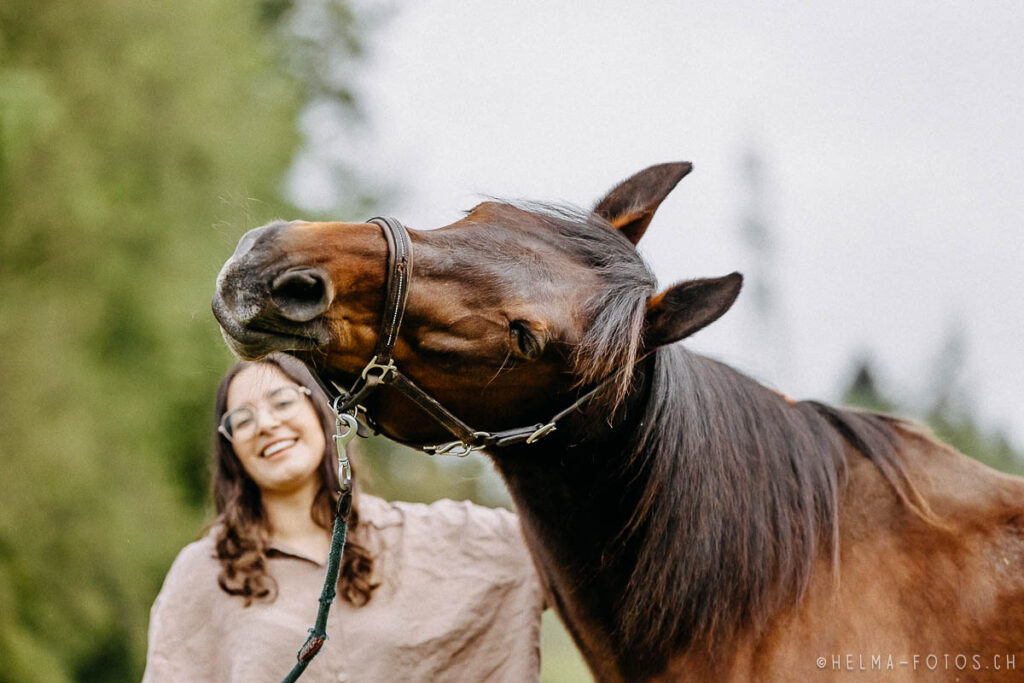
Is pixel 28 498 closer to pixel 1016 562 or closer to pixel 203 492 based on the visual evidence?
pixel 203 492

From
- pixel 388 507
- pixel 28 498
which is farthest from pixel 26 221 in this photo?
pixel 388 507

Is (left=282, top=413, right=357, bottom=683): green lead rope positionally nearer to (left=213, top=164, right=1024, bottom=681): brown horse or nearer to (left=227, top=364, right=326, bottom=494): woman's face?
(left=213, top=164, right=1024, bottom=681): brown horse

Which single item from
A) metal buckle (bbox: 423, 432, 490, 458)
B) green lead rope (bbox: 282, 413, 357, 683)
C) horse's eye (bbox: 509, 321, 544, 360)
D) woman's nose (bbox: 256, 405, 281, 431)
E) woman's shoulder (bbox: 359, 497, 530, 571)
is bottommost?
woman's shoulder (bbox: 359, 497, 530, 571)

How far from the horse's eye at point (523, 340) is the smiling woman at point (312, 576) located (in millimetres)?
1107

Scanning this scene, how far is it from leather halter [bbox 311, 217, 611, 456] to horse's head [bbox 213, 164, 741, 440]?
24 mm

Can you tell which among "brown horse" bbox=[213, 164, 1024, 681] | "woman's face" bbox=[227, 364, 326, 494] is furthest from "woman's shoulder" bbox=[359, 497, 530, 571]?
"brown horse" bbox=[213, 164, 1024, 681]

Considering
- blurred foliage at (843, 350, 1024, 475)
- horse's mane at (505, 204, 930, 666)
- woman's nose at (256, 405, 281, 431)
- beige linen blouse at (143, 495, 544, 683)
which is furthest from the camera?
blurred foliage at (843, 350, 1024, 475)

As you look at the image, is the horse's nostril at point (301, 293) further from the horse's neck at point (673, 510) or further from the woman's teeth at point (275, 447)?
the woman's teeth at point (275, 447)

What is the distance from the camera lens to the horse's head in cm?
219

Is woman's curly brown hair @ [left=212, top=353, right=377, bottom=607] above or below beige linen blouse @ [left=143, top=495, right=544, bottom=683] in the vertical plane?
above

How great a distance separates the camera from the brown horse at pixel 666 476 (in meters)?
2.35

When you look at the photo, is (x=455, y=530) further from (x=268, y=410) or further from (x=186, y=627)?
(x=186, y=627)

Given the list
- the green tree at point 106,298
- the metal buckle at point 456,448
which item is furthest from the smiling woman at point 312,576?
the green tree at point 106,298

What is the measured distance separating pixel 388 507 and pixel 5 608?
4828 mm
